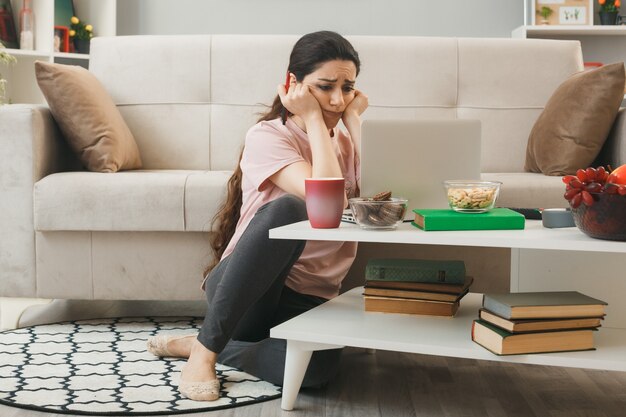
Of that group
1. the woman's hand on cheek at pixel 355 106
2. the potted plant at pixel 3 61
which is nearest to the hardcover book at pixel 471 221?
the woman's hand on cheek at pixel 355 106

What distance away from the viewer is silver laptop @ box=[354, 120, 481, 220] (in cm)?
168

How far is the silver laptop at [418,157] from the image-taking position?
1679mm

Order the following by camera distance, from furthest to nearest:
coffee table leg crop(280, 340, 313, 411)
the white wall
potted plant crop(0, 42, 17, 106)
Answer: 1. the white wall
2. potted plant crop(0, 42, 17, 106)
3. coffee table leg crop(280, 340, 313, 411)

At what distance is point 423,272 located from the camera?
173cm

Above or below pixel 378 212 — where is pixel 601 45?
above

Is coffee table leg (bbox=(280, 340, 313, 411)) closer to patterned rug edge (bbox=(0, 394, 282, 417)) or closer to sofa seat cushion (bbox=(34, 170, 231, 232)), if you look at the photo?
patterned rug edge (bbox=(0, 394, 282, 417))

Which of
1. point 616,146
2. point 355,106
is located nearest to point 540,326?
point 355,106

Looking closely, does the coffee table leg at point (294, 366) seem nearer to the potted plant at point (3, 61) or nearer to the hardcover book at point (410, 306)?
the hardcover book at point (410, 306)

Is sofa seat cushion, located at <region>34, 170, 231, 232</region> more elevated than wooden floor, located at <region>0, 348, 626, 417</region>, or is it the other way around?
sofa seat cushion, located at <region>34, 170, 231, 232</region>

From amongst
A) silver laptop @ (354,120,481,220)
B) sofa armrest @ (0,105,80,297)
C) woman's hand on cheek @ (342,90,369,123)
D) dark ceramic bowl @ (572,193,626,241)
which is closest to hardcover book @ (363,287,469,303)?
silver laptop @ (354,120,481,220)

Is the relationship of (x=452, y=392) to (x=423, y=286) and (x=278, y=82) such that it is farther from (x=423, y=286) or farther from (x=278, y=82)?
(x=278, y=82)

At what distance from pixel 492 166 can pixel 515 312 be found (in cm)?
167

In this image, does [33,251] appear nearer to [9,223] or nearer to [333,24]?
[9,223]

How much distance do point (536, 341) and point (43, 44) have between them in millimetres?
3338
